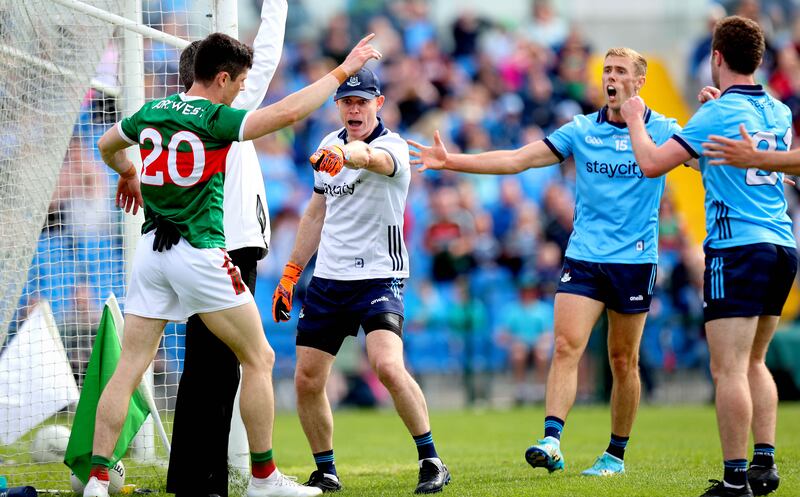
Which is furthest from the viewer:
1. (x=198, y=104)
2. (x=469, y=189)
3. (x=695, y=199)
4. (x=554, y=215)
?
(x=695, y=199)

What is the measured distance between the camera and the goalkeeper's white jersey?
6.70 meters

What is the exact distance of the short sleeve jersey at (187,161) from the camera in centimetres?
552

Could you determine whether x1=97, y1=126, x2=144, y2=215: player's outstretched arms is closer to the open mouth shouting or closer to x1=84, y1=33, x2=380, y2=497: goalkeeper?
x1=84, y1=33, x2=380, y2=497: goalkeeper

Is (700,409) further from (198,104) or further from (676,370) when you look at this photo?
(198,104)

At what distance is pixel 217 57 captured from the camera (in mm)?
5668

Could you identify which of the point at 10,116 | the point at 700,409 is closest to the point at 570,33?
the point at 700,409

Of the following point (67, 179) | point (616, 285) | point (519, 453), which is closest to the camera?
point (616, 285)

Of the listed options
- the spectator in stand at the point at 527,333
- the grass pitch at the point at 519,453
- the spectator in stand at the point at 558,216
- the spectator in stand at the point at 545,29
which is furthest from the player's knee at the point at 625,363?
the spectator in stand at the point at 545,29

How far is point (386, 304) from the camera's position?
660 cm

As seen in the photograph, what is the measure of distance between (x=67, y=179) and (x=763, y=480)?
5.06 meters

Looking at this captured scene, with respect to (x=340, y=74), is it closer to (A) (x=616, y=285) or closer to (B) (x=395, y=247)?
(B) (x=395, y=247)

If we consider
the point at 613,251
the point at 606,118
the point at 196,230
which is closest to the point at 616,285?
the point at 613,251

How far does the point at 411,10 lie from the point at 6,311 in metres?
15.2

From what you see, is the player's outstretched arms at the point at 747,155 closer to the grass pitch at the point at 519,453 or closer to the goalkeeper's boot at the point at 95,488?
the grass pitch at the point at 519,453
